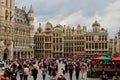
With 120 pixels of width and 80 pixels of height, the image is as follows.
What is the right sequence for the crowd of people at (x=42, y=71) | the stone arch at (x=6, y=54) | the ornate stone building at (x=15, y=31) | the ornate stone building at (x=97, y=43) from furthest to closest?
the ornate stone building at (x=97, y=43)
the stone arch at (x=6, y=54)
the ornate stone building at (x=15, y=31)
the crowd of people at (x=42, y=71)

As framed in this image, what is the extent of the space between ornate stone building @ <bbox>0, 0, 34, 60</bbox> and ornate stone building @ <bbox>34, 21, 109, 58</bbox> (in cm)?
995

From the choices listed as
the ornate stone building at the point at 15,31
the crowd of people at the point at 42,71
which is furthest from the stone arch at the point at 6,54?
the crowd of people at the point at 42,71

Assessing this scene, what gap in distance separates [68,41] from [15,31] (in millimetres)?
26161

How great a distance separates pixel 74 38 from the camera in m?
107

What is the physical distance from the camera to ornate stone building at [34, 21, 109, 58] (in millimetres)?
105125

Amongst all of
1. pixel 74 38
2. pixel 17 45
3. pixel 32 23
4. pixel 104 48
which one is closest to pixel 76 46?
pixel 74 38

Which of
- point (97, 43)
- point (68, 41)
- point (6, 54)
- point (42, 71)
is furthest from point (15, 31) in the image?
point (42, 71)

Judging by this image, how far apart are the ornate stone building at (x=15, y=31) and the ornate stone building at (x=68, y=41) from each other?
995 cm

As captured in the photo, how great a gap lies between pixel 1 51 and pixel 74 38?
43.5 meters

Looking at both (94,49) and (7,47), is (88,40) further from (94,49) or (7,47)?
(7,47)

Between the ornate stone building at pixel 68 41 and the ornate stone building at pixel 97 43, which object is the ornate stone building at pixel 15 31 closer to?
the ornate stone building at pixel 68 41

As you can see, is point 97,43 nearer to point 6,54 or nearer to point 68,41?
point 68,41

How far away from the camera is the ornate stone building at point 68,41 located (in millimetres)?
105125

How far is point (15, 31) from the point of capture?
87125mm
